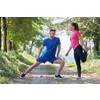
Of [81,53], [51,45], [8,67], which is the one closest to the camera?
[81,53]

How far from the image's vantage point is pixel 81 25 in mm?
13906

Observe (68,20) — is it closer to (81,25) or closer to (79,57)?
(81,25)

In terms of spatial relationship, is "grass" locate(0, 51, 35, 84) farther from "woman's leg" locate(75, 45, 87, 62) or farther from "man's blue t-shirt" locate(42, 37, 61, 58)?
"woman's leg" locate(75, 45, 87, 62)

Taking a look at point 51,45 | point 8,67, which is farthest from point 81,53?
point 8,67

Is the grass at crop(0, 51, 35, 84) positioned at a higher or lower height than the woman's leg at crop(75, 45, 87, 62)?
lower

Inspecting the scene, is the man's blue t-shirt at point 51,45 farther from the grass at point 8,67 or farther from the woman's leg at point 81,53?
the grass at point 8,67

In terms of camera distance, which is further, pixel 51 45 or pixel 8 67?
pixel 8 67

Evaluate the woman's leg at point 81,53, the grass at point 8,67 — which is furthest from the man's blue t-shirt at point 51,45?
the grass at point 8,67

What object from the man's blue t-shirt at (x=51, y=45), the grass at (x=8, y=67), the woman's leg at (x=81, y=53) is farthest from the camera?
the grass at (x=8, y=67)

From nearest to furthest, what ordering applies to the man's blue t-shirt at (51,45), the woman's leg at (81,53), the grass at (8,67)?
the woman's leg at (81,53), the man's blue t-shirt at (51,45), the grass at (8,67)

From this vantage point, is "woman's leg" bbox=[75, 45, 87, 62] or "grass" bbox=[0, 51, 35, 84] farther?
"grass" bbox=[0, 51, 35, 84]

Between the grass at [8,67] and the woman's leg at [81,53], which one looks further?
the grass at [8,67]

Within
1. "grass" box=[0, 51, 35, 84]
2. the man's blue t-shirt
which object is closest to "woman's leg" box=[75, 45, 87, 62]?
the man's blue t-shirt

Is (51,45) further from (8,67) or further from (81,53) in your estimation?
(8,67)
